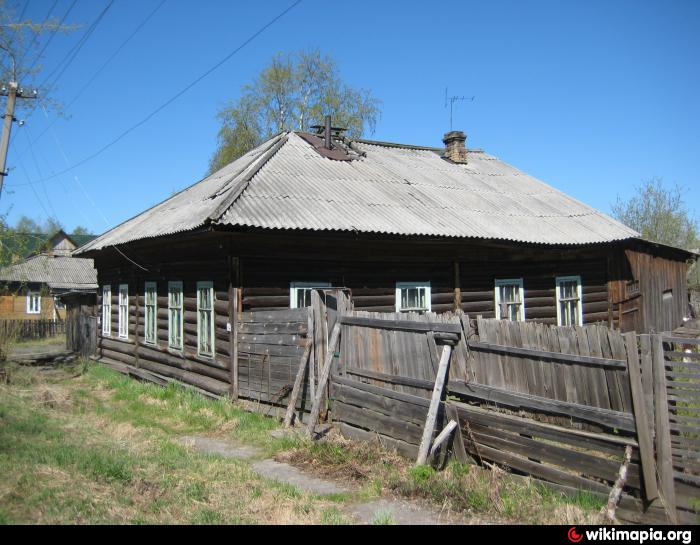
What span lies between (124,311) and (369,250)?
7.80 meters

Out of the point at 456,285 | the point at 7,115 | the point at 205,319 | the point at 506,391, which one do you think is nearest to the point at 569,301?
the point at 456,285

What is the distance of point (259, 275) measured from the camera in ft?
34.0

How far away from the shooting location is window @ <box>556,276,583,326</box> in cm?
1488

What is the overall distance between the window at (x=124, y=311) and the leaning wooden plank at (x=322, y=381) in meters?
9.33

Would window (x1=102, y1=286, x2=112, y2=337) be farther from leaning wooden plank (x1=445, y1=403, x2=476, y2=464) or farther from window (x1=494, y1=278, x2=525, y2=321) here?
leaning wooden plank (x1=445, y1=403, x2=476, y2=464)

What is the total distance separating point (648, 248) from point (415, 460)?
13.1 meters

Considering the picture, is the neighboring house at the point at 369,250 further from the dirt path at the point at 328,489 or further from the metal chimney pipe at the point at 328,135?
the dirt path at the point at 328,489

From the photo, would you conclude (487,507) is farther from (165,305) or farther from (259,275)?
(165,305)

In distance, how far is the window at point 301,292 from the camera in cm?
1068

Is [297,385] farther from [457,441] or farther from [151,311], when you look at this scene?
[151,311]

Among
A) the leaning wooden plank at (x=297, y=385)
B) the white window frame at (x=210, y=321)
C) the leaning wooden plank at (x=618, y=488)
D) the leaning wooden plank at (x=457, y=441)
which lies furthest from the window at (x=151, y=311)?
the leaning wooden plank at (x=618, y=488)

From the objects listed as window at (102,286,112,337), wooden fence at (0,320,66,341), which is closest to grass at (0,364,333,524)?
window at (102,286,112,337)

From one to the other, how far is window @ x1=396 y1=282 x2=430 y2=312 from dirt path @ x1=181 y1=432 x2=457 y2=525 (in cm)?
500
